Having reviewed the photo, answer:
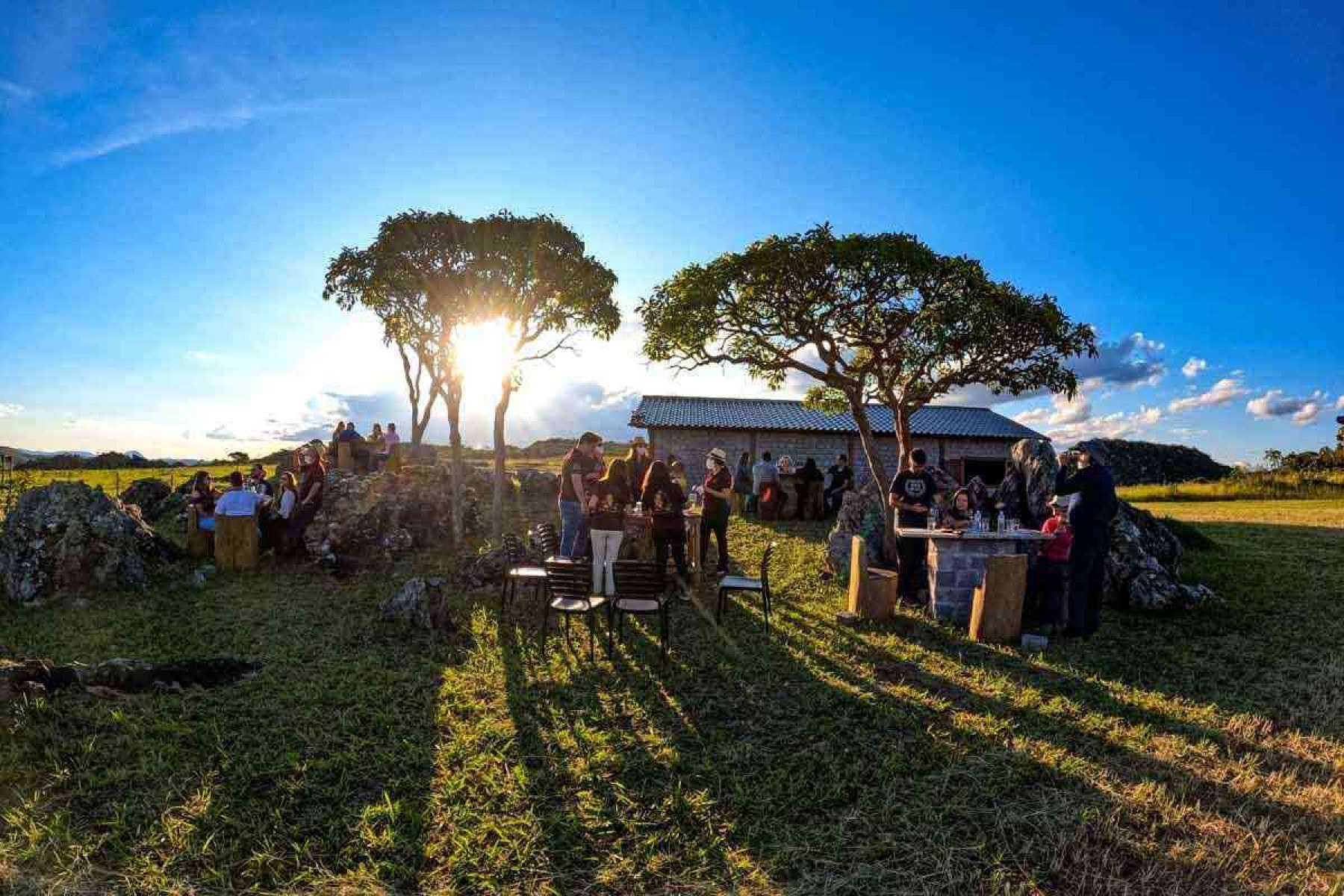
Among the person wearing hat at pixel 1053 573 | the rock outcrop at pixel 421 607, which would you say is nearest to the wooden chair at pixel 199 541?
the rock outcrop at pixel 421 607

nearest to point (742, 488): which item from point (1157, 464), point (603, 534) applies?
point (603, 534)

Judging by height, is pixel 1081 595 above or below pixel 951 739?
above

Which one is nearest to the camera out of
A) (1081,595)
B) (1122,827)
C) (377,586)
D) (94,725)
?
(1122,827)

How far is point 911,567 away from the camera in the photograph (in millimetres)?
9883

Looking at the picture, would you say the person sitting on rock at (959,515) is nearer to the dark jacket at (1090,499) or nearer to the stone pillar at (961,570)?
the stone pillar at (961,570)

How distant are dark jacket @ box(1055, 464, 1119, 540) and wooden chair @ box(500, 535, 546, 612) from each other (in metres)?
6.52

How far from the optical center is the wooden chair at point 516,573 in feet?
29.4

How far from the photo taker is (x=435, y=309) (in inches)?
627

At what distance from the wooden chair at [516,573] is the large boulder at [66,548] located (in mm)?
5576

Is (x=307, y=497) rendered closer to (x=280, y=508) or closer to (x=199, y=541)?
(x=280, y=508)

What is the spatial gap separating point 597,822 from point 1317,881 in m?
4.08

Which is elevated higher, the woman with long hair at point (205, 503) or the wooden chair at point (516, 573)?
the woman with long hair at point (205, 503)

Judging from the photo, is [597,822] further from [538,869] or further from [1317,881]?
→ [1317,881]

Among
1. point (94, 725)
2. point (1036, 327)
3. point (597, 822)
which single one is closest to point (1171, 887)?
point (597, 822)
